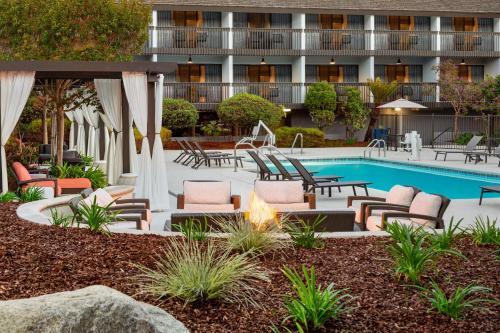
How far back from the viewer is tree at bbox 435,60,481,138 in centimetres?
3866

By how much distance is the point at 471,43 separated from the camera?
4278 centimetres

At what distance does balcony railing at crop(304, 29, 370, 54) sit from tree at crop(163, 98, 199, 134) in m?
7.91

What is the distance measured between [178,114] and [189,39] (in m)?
5.16

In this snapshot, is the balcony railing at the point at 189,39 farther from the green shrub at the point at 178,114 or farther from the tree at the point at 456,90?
the tree at the point at 456,90

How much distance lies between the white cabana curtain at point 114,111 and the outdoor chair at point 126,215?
21.2 ft

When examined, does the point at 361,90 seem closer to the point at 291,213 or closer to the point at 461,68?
the point at 461,68

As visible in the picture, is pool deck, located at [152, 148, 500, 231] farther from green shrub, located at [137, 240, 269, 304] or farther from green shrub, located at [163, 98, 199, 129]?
green shrub, located at [137, 240, 269, 304]

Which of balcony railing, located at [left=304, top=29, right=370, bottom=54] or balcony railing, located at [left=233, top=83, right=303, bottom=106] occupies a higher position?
balcony railing, located at [left=304, top=29, right=370, bottom=54]

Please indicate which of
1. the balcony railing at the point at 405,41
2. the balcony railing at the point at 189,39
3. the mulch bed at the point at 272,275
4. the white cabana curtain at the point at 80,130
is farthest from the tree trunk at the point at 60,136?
the balcony railing at the point at 405,41

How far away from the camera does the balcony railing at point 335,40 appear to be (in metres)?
40.8

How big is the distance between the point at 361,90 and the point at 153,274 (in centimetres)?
3548

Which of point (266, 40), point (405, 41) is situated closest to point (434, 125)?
point (405, 41)

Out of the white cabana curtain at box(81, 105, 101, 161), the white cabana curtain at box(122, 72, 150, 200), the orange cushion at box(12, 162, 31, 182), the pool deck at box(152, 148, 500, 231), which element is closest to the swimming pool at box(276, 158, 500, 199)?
the pool deck at box(152, 148, 500, 231)

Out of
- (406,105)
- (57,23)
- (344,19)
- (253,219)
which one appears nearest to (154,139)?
(253,219)
